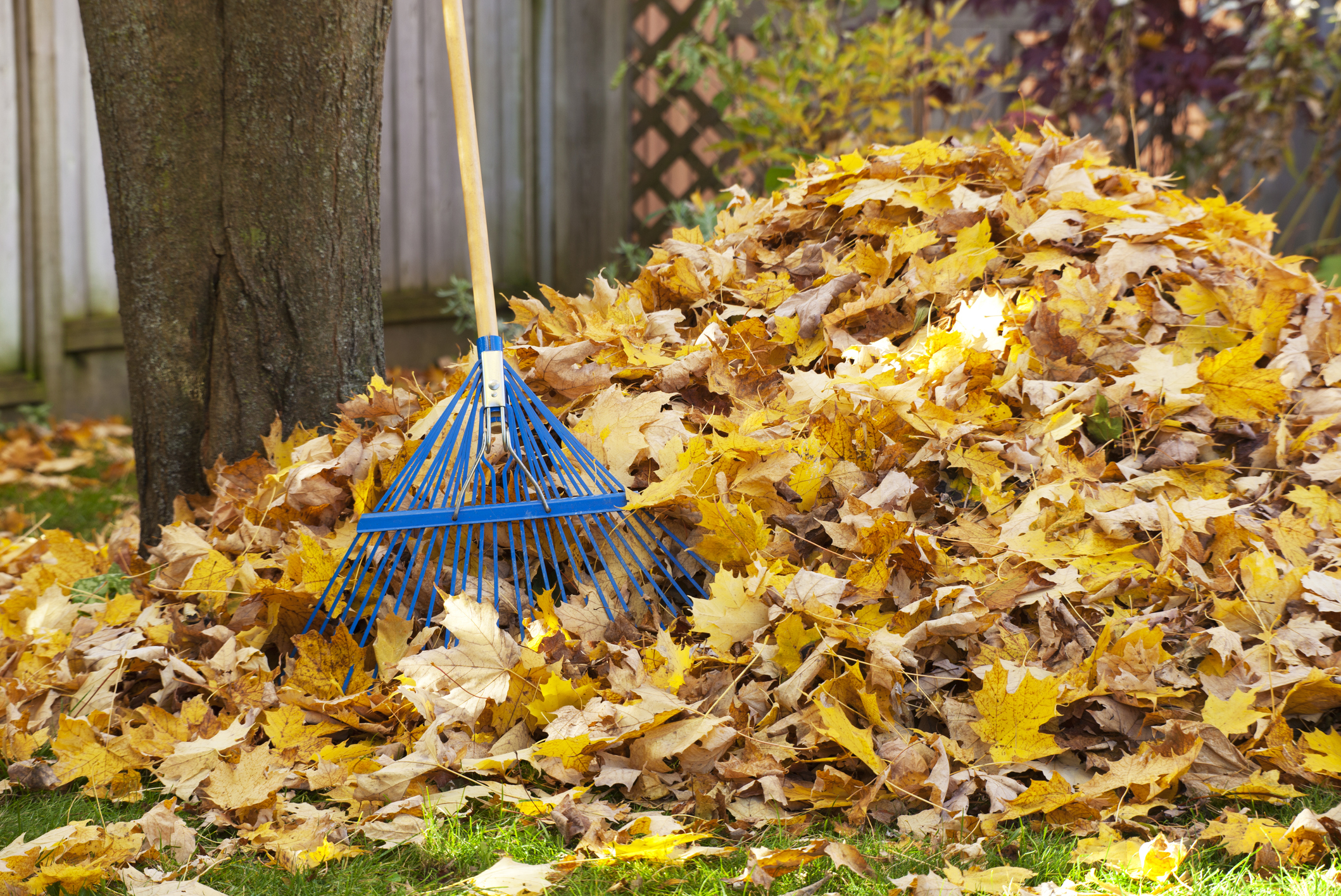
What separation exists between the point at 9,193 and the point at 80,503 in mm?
1367

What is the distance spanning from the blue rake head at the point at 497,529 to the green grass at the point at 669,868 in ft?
1.43

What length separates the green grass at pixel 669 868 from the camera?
1242 millimetres

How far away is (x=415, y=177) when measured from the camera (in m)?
5.18

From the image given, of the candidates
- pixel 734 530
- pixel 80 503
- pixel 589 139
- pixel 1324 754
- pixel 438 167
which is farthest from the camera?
pixel 589 139

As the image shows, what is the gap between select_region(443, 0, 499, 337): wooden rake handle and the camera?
1.86m

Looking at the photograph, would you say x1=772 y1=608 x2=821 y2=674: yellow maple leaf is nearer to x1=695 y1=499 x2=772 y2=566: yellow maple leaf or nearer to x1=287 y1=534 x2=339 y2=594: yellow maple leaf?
x1=695 y1=499 x2=772 y2=566: yellow maple leaf

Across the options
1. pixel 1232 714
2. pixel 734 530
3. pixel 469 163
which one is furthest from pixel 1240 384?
pixel 469 163

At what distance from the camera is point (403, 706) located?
161 cm

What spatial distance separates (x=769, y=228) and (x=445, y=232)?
346 centimetres

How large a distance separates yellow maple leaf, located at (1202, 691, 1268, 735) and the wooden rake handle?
1.26 meters

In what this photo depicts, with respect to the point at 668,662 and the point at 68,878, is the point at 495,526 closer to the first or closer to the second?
the point at 668,662

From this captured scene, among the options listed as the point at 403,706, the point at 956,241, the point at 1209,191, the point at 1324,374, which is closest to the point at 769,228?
the point at 956,241

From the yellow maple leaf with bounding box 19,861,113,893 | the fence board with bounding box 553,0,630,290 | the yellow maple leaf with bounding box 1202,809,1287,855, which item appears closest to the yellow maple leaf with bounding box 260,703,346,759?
the yellow maple leaf with bounding box 19,861,113,893

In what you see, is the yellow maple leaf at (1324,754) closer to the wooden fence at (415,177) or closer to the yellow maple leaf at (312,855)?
the yellow maple leaf at (312,855)
